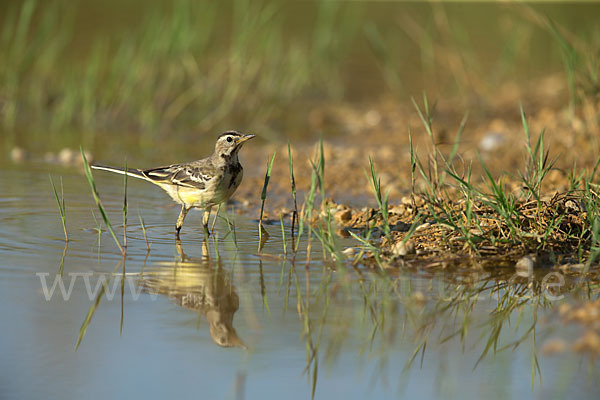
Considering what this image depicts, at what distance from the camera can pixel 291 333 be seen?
4.35m

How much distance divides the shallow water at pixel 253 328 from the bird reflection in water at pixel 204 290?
0.04ft

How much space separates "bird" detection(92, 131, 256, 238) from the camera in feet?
22.5

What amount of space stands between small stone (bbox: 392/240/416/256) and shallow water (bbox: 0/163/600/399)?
0.79 feet

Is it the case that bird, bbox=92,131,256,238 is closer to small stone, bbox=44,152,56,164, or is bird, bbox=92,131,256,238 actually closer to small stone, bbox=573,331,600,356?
small stone, bbox=44,152,56,164

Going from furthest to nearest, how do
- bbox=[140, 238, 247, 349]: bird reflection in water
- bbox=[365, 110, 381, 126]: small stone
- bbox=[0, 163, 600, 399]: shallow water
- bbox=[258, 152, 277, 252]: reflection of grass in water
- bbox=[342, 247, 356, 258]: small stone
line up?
bbox=[365, 110, 381, 126]: small stone < bbox=[258, 152, 277, 252]: reflection of grass in water < bbox=[342, 247, 356, 258]: small stone < bbox=[140, 238, 247, 349]: bird reflection in water < bbox=[0, 163, 600, 399]: shallow water

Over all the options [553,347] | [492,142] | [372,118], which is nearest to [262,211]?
[553,347]

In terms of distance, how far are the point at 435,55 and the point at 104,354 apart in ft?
34.3

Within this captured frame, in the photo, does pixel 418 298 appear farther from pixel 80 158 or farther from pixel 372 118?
pixel 372 118

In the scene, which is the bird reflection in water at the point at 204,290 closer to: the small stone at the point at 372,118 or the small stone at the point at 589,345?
the small stone at the point at 589,345

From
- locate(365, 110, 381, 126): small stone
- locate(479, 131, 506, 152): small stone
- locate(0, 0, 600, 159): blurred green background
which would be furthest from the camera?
locate(365, 110, 381, 126): small stone

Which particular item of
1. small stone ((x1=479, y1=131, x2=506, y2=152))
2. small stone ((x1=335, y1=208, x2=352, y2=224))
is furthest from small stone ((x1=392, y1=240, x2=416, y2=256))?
small stone ((x1=479, y1=131, x2=506, y2=152))

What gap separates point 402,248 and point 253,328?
161cm

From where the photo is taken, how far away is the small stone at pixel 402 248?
568 cm

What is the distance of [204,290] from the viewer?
16.7ft
